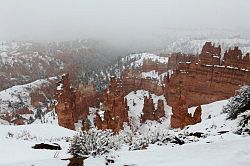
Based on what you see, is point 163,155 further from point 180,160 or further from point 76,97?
point 76,97

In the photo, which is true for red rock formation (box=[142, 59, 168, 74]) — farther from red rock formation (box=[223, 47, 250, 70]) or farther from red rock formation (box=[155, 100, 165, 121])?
red rock formation (box=[223, 47, 250, 70])

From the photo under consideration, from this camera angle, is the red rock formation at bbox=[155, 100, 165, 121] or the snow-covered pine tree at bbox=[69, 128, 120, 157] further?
the red rock formation at bbox=[155, 100, 165, 121]

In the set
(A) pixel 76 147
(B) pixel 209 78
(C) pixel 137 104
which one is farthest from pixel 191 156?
(C) pixel 137 104

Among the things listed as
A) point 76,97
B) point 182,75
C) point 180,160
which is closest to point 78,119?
point 76,97

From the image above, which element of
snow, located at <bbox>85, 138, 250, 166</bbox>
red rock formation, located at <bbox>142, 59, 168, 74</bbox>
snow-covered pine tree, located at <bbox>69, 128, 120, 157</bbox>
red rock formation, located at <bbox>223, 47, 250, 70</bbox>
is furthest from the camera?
red rock formation, located at <bbox>142, 59, 168, 74</bbox>

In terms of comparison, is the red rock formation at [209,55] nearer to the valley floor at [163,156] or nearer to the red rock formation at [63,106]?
the red rock formation at [63,106]

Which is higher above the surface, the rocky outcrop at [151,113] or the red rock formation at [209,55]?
the red rock formation at [209,55]

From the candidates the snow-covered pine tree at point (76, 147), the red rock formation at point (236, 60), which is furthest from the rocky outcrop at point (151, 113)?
the snow-covered pine tree at point (76, 147)

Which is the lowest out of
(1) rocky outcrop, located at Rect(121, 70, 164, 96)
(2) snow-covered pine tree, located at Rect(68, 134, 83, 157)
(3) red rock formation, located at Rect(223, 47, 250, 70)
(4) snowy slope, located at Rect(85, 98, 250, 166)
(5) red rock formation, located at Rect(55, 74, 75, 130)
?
(1) rocky outcrop, located at Rect(121, 70, 164, 96)

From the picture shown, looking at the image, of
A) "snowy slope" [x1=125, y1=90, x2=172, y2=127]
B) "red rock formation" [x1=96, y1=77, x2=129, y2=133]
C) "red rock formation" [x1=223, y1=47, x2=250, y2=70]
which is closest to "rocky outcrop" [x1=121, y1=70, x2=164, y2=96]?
"snowy slope" [x1=125, y1=90, x2=172, y2=127]

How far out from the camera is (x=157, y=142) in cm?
1189

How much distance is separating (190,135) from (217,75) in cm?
5948

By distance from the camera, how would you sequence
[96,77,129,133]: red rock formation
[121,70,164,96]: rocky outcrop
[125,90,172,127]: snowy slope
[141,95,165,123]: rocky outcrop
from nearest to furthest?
[96,77,129,133]: red rock formation → [141,95,165,123]: rocky outcrop → [125,90,172,127]: snowy slope → [121,70,164,96]: rocky outcrop

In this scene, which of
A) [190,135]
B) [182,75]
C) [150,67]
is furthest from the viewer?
[150,67]
